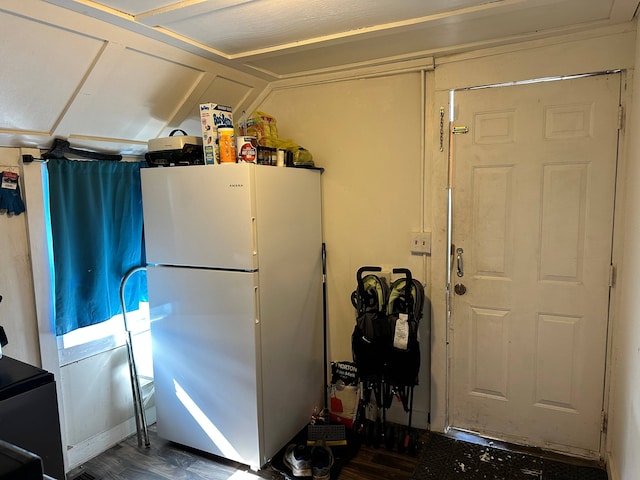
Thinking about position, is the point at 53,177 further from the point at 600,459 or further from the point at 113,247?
the point at 600,459

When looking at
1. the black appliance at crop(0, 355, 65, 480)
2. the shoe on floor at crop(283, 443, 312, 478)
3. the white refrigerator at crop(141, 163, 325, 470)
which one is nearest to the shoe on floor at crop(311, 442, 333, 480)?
the shoe on floor at crop(283, 443, 312, 478)

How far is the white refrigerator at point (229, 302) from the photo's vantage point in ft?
7.65

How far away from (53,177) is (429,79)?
218 cm

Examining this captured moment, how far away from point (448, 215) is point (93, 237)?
2087 millimetres

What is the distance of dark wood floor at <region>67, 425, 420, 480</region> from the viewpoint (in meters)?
2.44

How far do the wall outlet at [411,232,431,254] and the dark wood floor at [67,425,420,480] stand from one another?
119 centimetres

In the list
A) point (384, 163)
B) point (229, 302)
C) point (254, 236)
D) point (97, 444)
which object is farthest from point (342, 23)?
point (97, 444)

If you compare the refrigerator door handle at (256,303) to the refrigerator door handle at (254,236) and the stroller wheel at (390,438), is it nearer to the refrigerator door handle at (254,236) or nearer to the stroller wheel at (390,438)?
the refrigerator door handle at (254,236)

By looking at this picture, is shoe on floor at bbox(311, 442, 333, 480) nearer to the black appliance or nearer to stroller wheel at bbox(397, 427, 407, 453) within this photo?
stroller wheel at bbox(397, 427, 407, 453)

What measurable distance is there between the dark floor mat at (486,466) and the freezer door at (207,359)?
955 mm

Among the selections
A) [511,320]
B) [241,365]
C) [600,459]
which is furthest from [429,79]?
[600,459]

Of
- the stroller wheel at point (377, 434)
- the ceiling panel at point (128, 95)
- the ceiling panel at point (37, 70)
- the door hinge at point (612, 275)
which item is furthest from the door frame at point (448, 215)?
the ceiling panel at point (37, 70)

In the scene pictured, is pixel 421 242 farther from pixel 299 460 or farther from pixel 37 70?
pixel 37 70

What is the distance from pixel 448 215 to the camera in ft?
8.64
